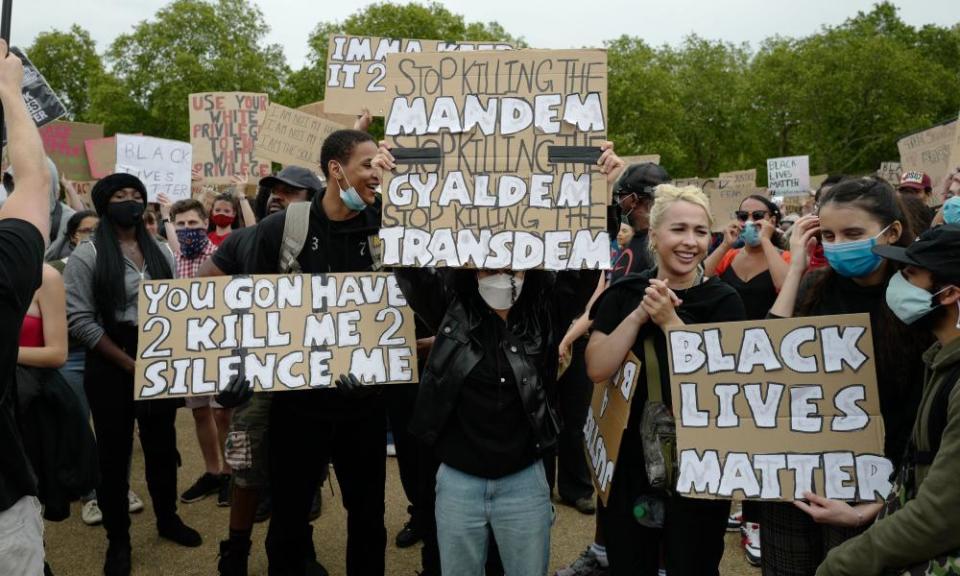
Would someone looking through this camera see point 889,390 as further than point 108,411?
No

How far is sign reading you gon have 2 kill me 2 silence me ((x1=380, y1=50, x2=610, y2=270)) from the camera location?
10.0 feet

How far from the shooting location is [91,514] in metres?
5.38

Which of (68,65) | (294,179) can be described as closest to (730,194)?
(294,179)

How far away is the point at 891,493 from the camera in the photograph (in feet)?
8.02

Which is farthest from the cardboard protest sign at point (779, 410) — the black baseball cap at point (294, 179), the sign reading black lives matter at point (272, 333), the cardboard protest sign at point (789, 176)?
the cardboard protest sign at point (789, 176)

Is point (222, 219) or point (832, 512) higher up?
point (222, 219)

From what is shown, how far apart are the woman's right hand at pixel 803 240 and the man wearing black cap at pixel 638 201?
1202mm

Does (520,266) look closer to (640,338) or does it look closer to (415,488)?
(640,338)

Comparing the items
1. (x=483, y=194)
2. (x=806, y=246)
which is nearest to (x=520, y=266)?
(x=483, y=194)

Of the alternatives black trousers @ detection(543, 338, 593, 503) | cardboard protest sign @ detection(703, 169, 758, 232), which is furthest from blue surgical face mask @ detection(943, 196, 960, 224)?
cardboard protest sign @ detection(703, 169, 758, 232)

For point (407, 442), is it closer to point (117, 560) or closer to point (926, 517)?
point (117, 560)

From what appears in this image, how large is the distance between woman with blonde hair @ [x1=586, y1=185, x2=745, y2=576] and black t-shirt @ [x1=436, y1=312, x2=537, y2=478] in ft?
1.30

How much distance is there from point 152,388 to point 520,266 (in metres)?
1.90

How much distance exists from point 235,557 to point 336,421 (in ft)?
3.86
